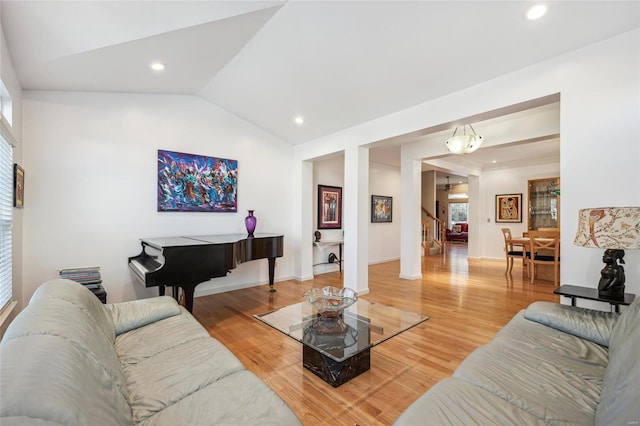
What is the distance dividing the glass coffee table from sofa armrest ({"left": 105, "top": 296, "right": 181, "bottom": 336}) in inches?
29.0

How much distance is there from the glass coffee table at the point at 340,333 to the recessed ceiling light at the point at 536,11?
8.12 ft

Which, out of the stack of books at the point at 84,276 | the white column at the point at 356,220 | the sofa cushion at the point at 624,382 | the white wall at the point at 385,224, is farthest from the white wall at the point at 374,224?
the sofa cushion at the point at 624,382

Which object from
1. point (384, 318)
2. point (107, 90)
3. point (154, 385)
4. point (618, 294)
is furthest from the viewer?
point (107, 90)

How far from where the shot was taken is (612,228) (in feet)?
6.54

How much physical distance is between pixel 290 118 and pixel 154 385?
12.9 ft

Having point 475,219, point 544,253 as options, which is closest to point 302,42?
point 544,253

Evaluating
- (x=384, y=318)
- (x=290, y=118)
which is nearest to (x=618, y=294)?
(x=384, y=318)

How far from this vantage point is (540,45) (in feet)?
8.22

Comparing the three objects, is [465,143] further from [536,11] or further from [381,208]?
[381,208]

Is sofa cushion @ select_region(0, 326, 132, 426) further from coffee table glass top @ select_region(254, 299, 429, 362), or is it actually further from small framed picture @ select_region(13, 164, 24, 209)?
small framed picture @ select_region(13, 164, 24, 209)

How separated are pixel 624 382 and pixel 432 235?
8.81 metres

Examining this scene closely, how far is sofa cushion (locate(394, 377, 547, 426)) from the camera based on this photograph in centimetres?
113

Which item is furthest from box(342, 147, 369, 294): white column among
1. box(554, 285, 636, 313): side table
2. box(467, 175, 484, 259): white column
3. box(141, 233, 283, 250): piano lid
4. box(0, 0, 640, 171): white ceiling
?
box(467, 175, 484, 259): white column

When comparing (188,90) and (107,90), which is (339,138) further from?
(107,90)
